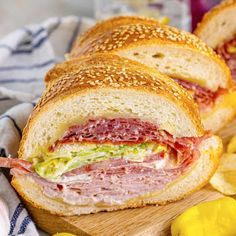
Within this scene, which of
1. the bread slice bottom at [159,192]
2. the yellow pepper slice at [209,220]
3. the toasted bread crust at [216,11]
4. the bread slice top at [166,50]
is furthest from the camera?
the toasted bread crust at [216,11]

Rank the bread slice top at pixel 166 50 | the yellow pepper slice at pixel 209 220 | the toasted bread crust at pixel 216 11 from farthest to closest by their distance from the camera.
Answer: the toasted bread crust at pixel 216 11 → the bread slice top at pixel 166 50 → the yellow pepper slice at pixel 209 220

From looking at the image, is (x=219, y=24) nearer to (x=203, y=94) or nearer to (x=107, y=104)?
(x=203, y=94)

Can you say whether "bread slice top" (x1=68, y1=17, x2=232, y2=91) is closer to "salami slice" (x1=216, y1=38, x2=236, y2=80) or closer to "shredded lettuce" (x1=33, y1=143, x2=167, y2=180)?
"salami slice" (x1=216, y1=38, x2=236, y2=80)

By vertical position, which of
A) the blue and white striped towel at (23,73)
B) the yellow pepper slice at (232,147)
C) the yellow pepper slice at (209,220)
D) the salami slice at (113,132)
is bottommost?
the blue and white striped towel at (23,73)

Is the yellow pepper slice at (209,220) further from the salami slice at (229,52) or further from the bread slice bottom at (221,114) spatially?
the salami slice at (229,52)

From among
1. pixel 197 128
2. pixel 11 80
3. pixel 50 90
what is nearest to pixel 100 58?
pixel 50 90

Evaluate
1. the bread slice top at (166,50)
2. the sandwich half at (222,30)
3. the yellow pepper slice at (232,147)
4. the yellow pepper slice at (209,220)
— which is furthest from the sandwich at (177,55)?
the yellow pepper slice at (209,220)

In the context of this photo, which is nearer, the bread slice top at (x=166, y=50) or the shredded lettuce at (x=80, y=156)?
the shredded lettuce at (x=80, y=156)
